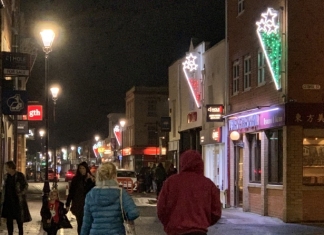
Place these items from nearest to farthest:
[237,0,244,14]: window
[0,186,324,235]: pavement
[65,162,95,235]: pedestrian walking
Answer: [65,162,95,235]: pedestrian walking < [0,186,324,235]: pavement < [237,0,244,14]: window

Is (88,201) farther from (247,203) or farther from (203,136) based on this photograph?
(203,136)

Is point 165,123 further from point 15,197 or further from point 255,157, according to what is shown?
point 15,197

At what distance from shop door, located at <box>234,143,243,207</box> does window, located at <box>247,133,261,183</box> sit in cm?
169

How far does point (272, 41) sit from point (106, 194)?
46.7 feet

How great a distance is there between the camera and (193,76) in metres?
34.6

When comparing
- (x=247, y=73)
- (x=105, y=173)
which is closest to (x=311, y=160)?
(x=247, y=73)

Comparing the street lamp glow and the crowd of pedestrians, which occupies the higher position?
the street lamp glow

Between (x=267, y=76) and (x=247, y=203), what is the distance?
4.88 metres

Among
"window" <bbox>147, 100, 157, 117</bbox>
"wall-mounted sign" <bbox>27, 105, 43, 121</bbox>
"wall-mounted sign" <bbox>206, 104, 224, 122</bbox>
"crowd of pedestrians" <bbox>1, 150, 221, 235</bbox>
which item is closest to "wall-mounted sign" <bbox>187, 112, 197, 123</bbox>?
"wall-mounted sign" <bbox>206, 104, 224, 122</bbox>

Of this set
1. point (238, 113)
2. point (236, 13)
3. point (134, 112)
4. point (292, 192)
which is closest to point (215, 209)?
point (292, 192)

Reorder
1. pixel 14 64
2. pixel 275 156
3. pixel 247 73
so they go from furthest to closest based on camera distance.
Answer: pixel 247 73 → pixel 275 156 → pixel 14 64

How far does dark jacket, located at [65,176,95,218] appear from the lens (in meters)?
13.0

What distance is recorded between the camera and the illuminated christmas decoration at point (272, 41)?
21.0 m

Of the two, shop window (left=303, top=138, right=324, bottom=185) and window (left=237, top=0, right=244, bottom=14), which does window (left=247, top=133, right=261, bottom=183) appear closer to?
shop window (left=303, top=138, right=324, bottom=185)
